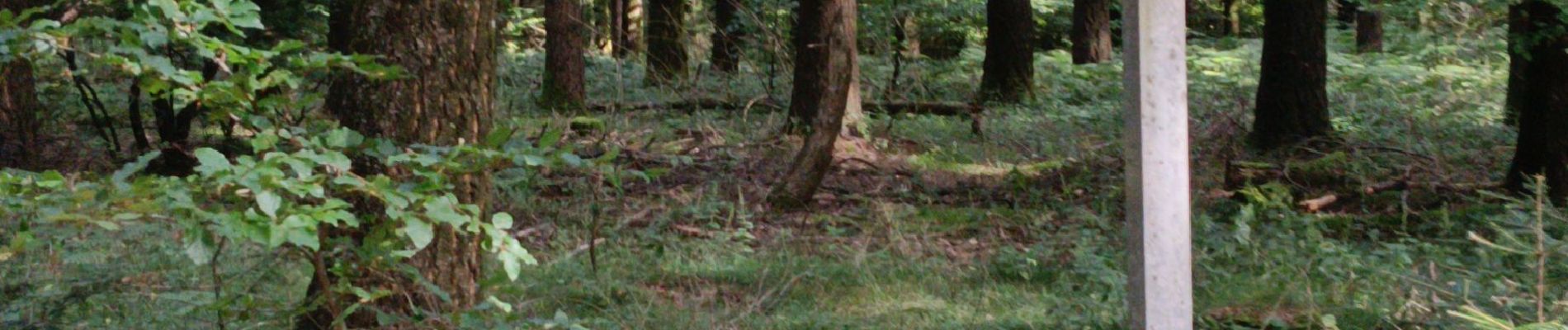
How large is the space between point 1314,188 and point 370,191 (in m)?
7.94

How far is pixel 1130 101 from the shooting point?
345 centimetres

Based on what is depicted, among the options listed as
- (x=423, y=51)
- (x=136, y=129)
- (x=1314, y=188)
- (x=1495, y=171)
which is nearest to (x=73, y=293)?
(x=423, y=51)

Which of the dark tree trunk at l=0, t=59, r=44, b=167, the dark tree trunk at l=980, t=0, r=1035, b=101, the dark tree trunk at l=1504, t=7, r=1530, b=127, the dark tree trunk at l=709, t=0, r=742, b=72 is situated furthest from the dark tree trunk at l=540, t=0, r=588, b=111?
the dark tree trunk at l=1504, t=7, r=1530, b=127

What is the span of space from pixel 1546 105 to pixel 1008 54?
832 centimetres

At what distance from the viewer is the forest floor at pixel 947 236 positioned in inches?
217

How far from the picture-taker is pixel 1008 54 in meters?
16.7

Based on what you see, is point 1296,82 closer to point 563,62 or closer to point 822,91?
point 822,91

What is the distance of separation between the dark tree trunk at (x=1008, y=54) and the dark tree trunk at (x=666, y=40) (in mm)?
3795

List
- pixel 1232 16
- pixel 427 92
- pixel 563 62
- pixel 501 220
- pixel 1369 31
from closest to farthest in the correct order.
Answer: pixel 501 220 → pixel 427 92 → pixel 563 62 → pixel 1369 31 → pixel 1232 16

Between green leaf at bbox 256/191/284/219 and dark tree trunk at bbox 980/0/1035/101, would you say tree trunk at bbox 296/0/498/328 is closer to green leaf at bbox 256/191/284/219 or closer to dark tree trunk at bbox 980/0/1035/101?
green leaf at bbox 256/191/284/219

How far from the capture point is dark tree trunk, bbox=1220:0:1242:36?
32062 millimetres

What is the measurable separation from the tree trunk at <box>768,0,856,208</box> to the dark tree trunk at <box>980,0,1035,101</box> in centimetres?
407

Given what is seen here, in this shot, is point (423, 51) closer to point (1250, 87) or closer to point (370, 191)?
point (370, 191)

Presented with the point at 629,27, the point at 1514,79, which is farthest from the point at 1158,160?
the point at 629,27
